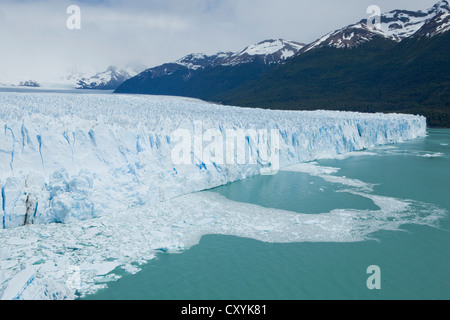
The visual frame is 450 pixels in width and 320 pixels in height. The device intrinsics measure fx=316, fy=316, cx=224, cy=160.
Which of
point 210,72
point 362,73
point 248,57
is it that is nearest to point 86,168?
point 362,73

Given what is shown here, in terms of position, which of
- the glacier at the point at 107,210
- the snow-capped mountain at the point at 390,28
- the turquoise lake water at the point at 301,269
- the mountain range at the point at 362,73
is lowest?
the turquoise lake water at the point at 301,269

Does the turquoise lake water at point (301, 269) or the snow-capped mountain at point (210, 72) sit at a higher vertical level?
the snow-capped mountain at point (210, 72)

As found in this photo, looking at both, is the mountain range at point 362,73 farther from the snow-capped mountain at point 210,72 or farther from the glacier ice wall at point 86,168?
the glacier ice wall at point 86,168

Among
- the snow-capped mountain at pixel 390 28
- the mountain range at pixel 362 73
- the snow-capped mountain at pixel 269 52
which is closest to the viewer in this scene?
the mountain range at pixel 362 73

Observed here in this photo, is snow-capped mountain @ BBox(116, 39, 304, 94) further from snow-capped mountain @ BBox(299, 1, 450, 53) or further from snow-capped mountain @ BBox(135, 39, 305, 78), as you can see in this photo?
snow-capped mountain @ BBox(299, 1, 450, 53)

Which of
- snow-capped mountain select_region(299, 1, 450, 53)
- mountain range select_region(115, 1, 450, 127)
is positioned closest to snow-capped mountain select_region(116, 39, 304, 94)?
mountain range select_region(115, 1, 450, 127)

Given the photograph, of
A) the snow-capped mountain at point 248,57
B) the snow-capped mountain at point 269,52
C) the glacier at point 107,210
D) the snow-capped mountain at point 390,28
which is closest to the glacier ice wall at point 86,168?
the glacier at point 107,210

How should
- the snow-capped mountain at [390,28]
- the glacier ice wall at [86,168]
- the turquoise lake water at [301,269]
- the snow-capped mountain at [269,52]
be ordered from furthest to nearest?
1. the snow-capped mountain at [269,52]
2. the snow-capped mountain at [390,28]
3. the glacier ice wall at [86,168]
4. the turquoise lake water at [301,269]

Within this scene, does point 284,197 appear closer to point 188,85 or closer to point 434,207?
point 434,207
